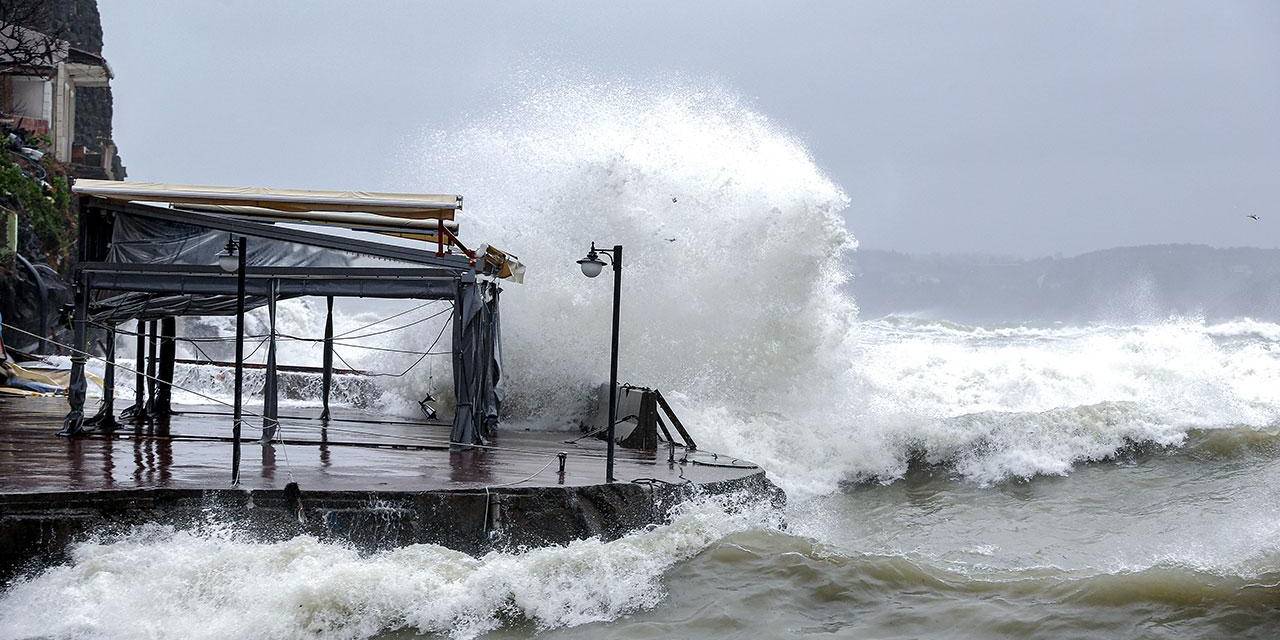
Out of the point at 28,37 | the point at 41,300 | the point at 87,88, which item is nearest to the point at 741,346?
the point at 41,300

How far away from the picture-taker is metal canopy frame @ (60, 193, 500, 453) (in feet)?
39.1

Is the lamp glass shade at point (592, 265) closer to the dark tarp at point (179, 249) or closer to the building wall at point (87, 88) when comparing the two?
the dark tarp at point (179, 249)

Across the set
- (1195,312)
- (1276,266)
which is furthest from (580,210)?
(1276,266)

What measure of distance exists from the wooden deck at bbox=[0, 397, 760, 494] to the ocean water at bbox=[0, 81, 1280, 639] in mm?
784

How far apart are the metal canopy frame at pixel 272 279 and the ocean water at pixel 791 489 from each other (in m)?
3.66

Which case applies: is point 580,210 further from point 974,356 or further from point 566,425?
point 974,356

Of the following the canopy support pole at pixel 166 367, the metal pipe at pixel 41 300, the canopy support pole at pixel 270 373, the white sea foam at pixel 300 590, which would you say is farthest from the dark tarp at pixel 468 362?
the metal pipe at pixel 41 300

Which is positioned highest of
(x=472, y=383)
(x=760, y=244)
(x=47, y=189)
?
(x=47, y=189)

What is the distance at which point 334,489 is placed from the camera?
8953mm

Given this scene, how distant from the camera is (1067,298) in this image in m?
84.2

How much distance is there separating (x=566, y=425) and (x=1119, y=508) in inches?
325

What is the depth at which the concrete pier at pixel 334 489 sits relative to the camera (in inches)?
321

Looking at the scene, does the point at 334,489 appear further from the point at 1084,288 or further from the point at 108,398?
the point at 1084,288

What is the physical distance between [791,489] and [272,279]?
24.6ft
